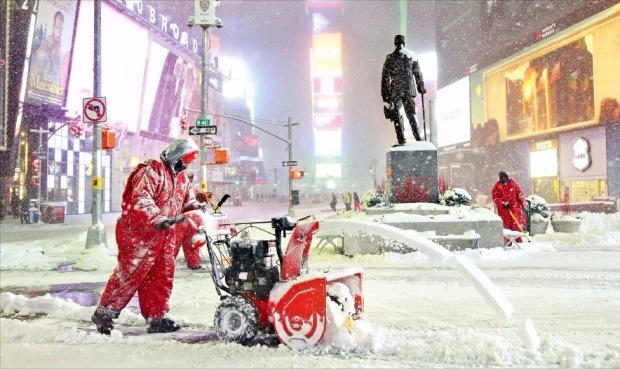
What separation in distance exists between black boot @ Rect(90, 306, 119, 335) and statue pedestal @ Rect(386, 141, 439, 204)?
8.42 metres

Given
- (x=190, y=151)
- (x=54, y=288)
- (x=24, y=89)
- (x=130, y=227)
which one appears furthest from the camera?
(x=24, y=89)

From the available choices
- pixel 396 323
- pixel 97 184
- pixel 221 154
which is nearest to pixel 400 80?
pixel 221 154

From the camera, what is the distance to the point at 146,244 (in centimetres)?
452

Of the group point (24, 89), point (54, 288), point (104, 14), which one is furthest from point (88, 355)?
point (104, 14)

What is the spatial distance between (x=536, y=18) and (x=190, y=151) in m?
46.6

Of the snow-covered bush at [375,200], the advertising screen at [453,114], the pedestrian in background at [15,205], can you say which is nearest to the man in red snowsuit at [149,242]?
the snow-covered bush at [375,200]

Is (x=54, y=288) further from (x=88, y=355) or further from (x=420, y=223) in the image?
(x=420, y=223)

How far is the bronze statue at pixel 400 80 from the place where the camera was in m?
12.2

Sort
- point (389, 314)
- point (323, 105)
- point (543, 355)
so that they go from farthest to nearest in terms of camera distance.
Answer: point (323, 105) → point (389, 314) → point (543, 355)

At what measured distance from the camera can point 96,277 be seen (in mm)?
8484

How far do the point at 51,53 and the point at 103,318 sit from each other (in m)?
36.3

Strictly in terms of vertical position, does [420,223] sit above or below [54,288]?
above

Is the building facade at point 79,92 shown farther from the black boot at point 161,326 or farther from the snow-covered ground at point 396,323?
the black boot at point 161,326

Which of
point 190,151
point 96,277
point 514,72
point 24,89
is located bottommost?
point 96,277
